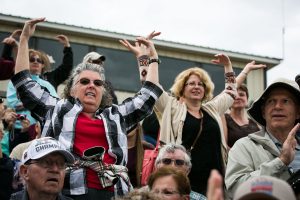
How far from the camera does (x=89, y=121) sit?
4.39 meters

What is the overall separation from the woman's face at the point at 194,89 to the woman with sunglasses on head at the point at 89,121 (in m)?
1.01

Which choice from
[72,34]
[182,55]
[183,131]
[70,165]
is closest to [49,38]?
[72,34]

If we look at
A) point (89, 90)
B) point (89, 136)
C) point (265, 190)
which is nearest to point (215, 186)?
point (265, 190)

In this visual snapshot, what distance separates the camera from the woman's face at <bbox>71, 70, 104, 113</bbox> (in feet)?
14.8

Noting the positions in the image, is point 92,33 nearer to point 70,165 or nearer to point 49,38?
point 49,38

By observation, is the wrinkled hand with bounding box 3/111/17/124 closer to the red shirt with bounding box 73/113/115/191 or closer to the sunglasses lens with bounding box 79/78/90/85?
the sunglasses lens with bounding box 79/78/90/85

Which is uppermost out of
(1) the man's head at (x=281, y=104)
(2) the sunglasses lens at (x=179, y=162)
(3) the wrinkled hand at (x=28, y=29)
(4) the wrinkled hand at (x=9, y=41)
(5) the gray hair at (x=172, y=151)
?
(4) the wrinkled hand at (x=9, y=41)

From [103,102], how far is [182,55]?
13493 millimetres

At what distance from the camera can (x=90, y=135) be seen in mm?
4352

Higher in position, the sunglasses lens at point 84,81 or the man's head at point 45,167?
the sunglasses lens at point 84,81

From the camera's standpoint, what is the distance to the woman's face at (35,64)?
21.8 ft

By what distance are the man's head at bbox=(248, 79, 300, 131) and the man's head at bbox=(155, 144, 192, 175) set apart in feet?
3.15

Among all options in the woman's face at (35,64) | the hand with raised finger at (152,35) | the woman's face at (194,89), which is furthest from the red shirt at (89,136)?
the woman's face at (35,64)

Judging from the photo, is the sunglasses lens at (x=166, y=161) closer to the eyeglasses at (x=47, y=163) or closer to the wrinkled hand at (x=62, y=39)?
the eyeglasses at (x=47, y=163)
